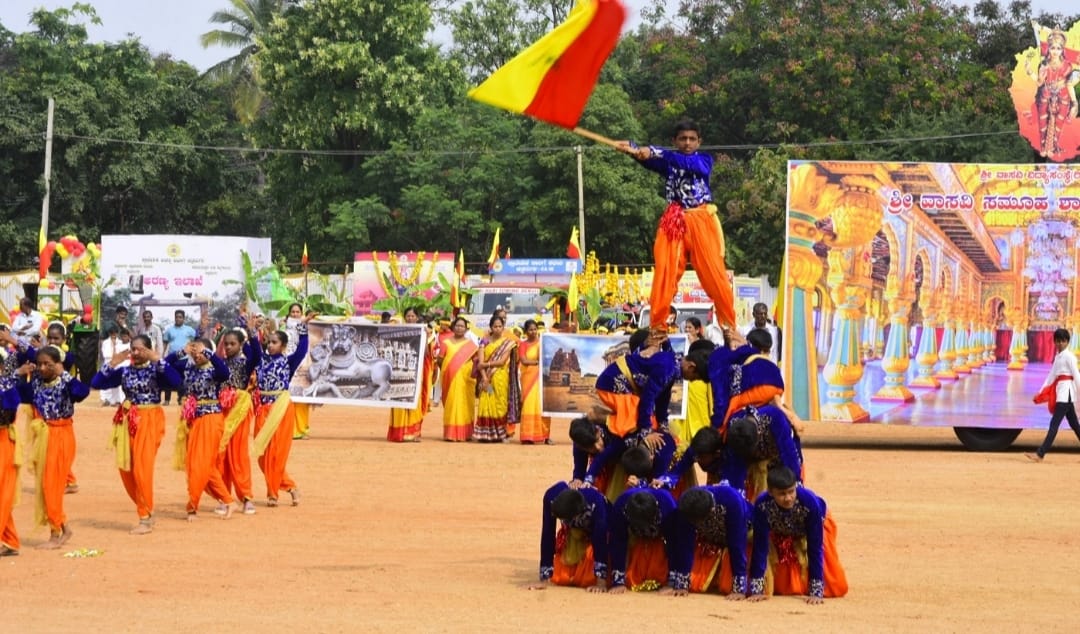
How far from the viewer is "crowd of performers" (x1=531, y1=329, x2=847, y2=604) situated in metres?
9.38

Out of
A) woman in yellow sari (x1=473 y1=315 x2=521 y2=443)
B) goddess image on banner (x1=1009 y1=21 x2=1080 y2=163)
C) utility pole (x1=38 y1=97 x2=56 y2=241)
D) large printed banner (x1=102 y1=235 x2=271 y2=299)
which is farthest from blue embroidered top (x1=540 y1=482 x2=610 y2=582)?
utility pole (x1=38 y1=97 x2=56 y2=241)

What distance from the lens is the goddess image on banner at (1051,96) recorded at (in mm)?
28531

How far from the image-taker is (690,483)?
1002cm

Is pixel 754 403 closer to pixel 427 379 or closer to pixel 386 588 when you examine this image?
pixel 386 588

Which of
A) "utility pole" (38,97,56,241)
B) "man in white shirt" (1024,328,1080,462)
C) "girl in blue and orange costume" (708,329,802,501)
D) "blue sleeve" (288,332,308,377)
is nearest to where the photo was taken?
"girl in blue and orange costume" (708,329,802,501)

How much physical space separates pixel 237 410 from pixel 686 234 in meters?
5.11

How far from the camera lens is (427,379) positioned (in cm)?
2152

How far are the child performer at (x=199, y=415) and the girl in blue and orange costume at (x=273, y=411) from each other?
58cm

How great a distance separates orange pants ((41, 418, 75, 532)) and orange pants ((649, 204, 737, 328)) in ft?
15.1

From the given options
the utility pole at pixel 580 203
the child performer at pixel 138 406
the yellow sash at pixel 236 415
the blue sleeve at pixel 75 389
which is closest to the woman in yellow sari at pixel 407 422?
the yellow sash at pixel 236 415

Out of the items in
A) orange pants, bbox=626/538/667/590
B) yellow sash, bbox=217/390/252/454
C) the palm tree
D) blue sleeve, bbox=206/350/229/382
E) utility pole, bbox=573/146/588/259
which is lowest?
orange pants, bbox=626/538/667/590

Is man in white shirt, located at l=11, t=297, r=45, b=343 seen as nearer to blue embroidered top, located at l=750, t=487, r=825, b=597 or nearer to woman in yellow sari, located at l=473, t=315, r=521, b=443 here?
woman in yellow sari, located at l=473, t=315, r=521, b=443

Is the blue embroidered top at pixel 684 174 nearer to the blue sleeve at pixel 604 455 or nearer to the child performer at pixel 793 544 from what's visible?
the blue sleeve at pixel 604 455

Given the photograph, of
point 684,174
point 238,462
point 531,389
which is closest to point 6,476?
point 238,462
